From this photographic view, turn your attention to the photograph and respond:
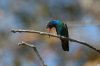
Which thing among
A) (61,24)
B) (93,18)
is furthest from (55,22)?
(93,18)

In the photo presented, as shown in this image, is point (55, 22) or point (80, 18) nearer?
point (55, 22)

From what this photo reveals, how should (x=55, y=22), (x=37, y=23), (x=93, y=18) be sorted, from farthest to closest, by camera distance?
1. (x=37, y=23)
2. (x=93, y=18)
3. (x=55, y=22)

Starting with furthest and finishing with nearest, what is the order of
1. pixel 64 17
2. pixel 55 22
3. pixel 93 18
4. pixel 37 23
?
pixel 37 23 < pixel 64 17 < pixel 93 18 < pixel 55 22

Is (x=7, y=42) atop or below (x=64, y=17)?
below

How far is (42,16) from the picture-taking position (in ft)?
20.8

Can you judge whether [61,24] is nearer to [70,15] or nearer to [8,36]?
[70,15]

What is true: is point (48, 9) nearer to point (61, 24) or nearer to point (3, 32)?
point (3, 32)

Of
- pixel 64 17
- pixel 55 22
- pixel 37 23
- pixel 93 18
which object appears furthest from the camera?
pixel 37 23

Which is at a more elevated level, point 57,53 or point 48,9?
point 48,9

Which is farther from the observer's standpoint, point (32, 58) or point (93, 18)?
point (32, 58)

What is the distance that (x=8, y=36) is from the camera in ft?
21.1

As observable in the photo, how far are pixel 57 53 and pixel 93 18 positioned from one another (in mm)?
1036

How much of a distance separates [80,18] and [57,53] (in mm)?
688

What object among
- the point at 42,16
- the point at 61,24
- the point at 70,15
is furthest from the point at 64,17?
the point at 61,24
